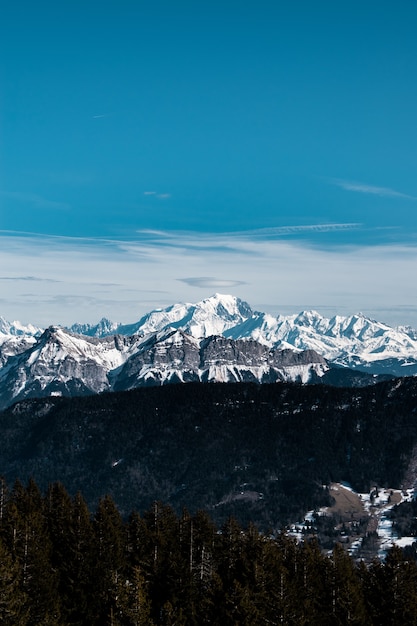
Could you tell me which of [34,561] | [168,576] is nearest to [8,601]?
[34,561]

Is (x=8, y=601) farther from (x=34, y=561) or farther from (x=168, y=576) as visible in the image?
(x=168, y=576)

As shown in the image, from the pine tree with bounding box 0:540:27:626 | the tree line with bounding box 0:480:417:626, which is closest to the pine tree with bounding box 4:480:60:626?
the tree line with bounding box 0:480:417:626

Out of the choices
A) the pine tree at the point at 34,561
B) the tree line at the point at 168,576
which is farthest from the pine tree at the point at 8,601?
the pine tree at the point at 34,561

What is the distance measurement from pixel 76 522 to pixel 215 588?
36.7m

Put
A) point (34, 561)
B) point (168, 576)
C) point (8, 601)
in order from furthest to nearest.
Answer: point (168, 576), point (34, 561), point (8, 601)

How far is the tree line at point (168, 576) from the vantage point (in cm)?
11016

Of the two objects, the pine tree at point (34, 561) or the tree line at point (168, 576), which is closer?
the tree line at point (168, 576)

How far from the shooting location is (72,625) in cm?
12162

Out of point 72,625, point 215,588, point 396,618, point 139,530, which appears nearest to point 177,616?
point 215,588

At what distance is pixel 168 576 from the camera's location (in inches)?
5305

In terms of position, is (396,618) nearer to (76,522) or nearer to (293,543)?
(293,543)

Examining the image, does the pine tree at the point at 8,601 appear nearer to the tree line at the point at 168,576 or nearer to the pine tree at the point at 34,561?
the tree line at the point at 168,576

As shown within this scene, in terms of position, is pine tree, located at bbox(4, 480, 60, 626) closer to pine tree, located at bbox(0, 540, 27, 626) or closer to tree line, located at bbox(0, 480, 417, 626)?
tree line, located at bbox(0, 480, 417, 626)

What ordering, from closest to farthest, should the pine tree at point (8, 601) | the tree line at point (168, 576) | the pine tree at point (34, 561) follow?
1. the pine tree at point (8, 601)
2. the tree line at point (168, 576)
3. the pine tree at point (34, 561)
